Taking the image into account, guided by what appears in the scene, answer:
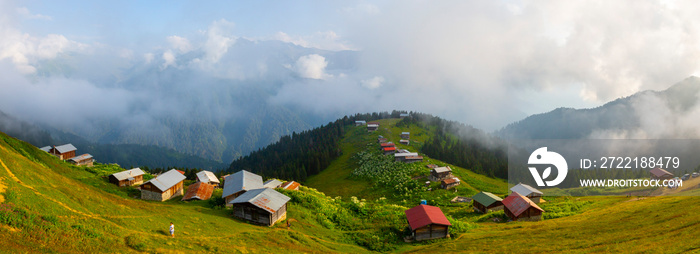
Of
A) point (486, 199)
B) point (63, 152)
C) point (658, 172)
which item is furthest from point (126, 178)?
point (658, 172)

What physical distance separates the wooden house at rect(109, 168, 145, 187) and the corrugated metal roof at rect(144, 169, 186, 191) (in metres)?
11.1

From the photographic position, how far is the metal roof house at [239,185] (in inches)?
2264

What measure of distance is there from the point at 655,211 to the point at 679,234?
1516 cm

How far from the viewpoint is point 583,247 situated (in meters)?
34.6

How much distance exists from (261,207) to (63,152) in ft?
313

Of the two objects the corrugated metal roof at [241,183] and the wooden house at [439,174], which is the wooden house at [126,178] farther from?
the wooden house at [439,174]

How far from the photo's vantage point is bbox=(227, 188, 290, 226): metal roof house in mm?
44531

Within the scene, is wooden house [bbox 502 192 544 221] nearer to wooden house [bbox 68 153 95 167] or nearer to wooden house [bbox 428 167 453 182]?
wooden house [bbox 428 167 453 182]

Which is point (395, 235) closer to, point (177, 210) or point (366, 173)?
point (177, 210)

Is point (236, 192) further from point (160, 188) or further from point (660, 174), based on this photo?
point (660, 174)

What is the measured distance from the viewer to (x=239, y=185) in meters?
60.6

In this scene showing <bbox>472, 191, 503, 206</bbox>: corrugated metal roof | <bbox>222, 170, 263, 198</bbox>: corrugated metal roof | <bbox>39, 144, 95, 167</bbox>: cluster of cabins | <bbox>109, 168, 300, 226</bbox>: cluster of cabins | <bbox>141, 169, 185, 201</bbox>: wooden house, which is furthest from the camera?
<bbox>39, 144, 95, 167</bbox>: cluster of cabins

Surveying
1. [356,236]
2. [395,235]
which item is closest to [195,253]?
[356,236]

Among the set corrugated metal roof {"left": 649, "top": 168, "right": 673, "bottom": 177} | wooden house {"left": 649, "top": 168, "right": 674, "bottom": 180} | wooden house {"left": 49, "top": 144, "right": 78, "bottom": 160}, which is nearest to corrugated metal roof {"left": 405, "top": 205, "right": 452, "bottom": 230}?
wooden house {"left": 649, "top": 168, "right": 674, "bottom": 180}
